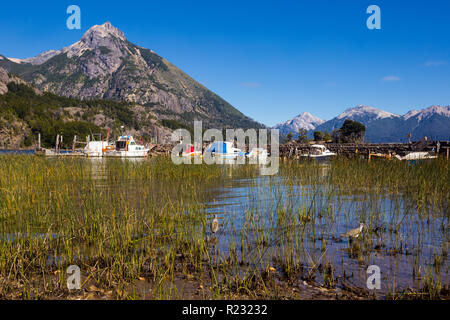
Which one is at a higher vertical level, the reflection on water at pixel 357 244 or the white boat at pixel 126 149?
the white boat at pixel 126 149

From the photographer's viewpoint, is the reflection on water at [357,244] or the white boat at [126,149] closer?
the reflection on water at [357,244]

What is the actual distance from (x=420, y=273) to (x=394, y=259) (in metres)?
0.57

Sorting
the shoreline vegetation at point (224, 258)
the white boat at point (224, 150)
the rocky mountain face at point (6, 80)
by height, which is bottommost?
the shoreline vegetation at point (224, 258)

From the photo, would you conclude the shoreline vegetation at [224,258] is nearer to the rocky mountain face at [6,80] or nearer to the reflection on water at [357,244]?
the reflection on water at [357,244]

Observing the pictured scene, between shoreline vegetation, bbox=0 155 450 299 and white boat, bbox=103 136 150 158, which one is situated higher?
white boat, bbox=103 136 150 158

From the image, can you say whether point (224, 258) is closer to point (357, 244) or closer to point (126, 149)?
point (357, 244)

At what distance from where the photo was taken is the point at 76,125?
141m

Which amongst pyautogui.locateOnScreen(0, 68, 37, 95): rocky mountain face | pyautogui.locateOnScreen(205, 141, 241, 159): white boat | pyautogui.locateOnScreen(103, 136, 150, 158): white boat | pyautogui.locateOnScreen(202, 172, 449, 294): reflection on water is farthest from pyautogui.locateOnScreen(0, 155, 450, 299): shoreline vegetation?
pyautogui.locateOnScreen(0, 68, 37, 95): rocky mountain face

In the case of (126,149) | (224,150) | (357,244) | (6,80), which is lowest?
(357,244)

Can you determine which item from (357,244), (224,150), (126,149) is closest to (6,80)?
(126,149)

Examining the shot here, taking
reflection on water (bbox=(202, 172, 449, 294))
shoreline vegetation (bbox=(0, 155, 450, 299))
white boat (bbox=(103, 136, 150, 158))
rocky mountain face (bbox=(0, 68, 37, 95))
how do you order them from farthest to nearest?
rocky mountain face (bbox=(0, 68, 37, 95)), white boat (bbox=(103, 136, 150, 158)), reflection on water (bbox=(202, 172, 449, 294)), shoreline vegetation (bbox=(0, 155, 450, 299))

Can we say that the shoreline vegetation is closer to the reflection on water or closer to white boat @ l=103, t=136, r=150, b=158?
the reflection on water

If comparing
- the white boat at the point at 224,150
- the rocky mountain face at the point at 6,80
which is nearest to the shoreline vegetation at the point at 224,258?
the white boat at the point at 224,150
